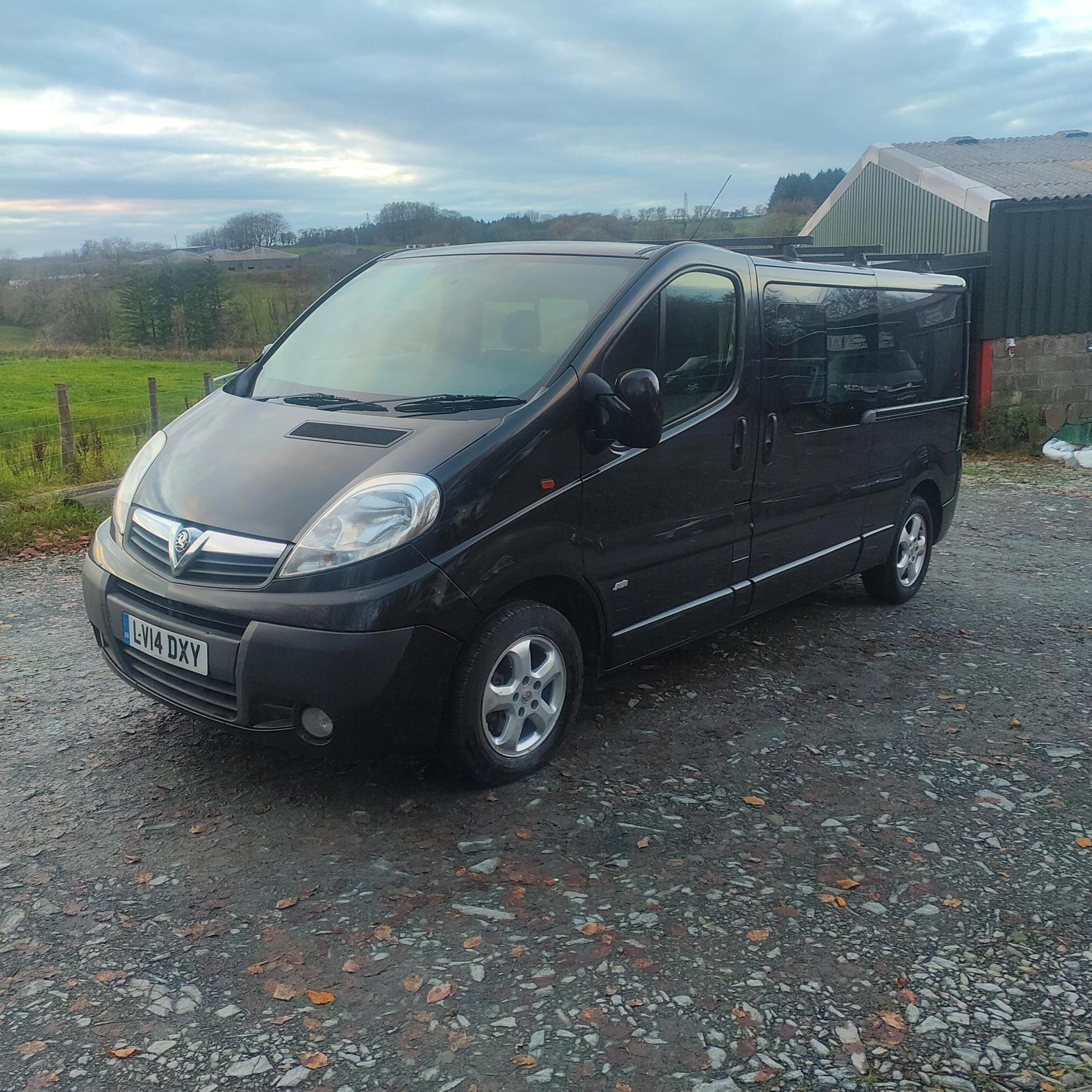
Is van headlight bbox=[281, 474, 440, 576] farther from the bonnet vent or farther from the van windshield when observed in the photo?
the van windshield

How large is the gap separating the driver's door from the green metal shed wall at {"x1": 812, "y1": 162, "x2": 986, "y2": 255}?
10.1 meters

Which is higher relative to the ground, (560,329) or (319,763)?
(560,329)

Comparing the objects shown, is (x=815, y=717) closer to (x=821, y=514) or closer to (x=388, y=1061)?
(x=821, y=514)

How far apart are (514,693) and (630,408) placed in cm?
114

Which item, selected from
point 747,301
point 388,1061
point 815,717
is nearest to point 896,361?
point 747,301

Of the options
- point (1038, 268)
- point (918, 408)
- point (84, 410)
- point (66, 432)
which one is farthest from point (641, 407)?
point (84, 410)

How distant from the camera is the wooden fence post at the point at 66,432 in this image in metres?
11.6

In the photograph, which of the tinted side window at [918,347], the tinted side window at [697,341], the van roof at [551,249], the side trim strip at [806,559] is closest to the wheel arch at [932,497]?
the tinted side window at [918,347]

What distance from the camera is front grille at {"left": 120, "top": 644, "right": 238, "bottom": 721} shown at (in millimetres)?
3473

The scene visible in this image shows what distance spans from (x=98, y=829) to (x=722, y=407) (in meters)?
3.00

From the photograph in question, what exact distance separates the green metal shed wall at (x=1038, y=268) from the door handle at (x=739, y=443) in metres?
10.9

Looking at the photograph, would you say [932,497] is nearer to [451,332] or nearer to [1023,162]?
[451,332]

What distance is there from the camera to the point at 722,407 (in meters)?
4.62

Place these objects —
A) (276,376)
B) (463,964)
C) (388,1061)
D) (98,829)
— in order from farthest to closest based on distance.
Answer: (276,376) < (98,829) < (463,964) < (388,1061)
